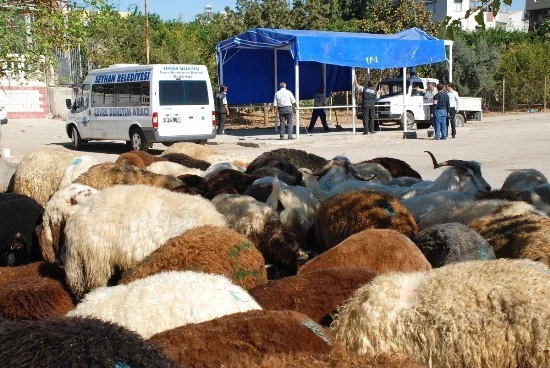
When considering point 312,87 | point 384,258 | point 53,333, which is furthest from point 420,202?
point 312,87

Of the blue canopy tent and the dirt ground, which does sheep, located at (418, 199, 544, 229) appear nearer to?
the dirt ground

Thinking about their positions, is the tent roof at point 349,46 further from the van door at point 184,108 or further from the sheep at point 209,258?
the sheep at point 209,258

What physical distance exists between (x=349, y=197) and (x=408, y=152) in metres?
13.4

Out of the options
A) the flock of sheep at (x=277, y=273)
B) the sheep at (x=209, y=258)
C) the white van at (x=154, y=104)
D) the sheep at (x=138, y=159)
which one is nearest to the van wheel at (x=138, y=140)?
the white van at (x=154, y=104)

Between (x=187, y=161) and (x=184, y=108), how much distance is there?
1009 centimetres

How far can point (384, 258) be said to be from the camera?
5.26 meters

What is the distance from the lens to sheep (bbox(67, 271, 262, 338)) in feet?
12.8

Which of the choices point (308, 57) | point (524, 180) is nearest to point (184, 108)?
point (308, 57)

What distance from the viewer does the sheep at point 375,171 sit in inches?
380

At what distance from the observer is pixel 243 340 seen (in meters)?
3.37

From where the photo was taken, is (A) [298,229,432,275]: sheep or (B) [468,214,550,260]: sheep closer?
(A) [298,229,432,275]: sheep

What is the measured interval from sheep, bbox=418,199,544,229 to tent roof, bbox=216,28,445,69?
1630cm

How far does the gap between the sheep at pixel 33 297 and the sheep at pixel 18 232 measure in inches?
41.5

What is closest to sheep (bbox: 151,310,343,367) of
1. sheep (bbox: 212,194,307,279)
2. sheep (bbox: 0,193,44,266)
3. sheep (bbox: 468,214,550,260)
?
sheep (bbox: 468,214,550,260)
